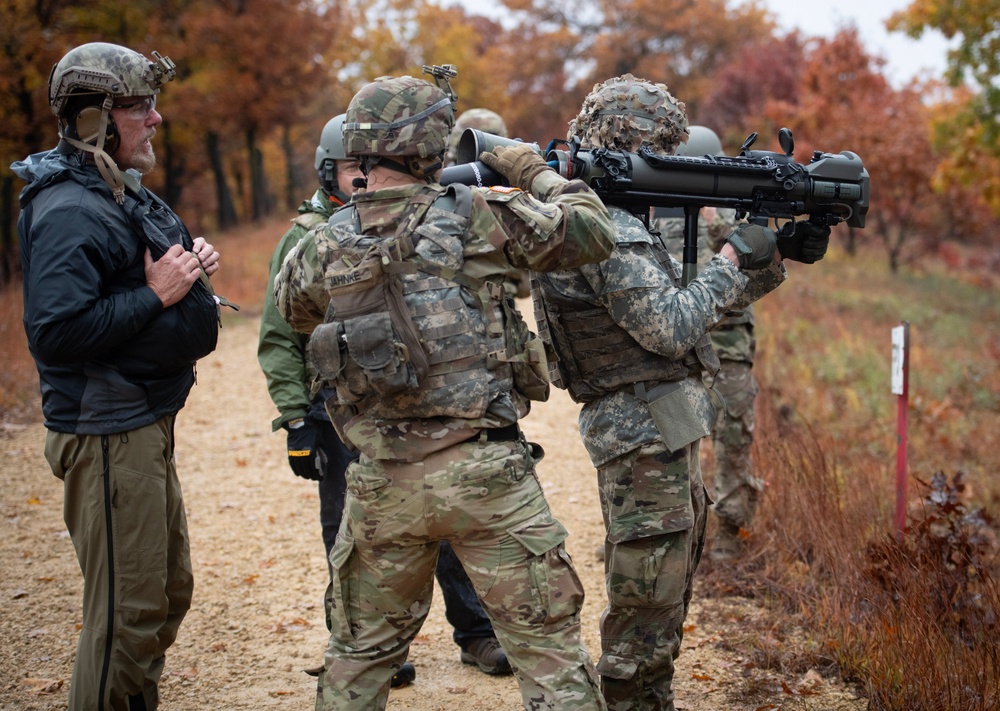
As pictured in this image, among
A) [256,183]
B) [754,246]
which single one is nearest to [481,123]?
[754,246]

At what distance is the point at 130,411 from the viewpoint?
304cm

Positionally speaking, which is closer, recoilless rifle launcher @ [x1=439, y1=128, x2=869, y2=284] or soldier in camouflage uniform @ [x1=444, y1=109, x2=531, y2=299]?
recoilless rifle launcher @ [x1=439, y1=128, x2=869, y2=284]

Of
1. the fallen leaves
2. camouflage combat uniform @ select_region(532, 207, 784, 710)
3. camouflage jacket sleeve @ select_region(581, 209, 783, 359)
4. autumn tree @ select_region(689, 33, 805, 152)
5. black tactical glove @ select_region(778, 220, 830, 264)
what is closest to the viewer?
camouflage jacket sleeve @ select_region(581, 209, 783, 359)

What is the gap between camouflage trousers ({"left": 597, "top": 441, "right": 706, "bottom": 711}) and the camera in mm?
3209

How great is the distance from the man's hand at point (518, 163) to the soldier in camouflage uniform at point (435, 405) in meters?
0.15

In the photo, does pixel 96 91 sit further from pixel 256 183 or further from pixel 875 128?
pixel 256 183

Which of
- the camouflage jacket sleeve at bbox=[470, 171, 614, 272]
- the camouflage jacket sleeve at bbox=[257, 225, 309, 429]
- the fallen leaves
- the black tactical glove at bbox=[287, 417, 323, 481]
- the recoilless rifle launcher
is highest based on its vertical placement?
the recoilless rifle launcher

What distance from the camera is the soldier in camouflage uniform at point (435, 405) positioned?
2.62m

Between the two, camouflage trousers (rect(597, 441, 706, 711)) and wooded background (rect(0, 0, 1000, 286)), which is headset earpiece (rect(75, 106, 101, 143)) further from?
wooded background (rect(0, 0, 1000, 286))

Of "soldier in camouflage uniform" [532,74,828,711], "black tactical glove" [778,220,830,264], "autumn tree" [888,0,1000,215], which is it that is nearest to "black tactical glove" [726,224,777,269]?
"soldier in camouflage uniform" [532,74,828,711]

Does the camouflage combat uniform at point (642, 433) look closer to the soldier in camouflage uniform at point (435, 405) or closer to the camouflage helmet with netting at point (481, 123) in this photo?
the soldier in camouflage uniform at point (435, 405)

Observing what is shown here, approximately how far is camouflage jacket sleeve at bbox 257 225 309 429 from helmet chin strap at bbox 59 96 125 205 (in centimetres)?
81

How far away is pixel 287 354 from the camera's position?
3.80m

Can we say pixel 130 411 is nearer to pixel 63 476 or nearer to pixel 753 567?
pixel 63 476
